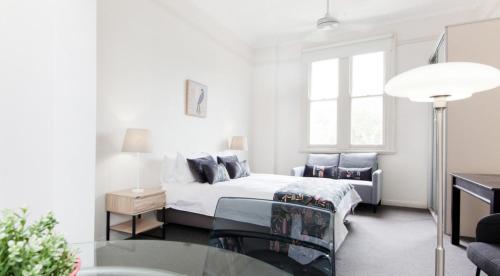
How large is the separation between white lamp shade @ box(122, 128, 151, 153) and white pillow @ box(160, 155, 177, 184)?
585mm

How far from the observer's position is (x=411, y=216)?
402 centimetres

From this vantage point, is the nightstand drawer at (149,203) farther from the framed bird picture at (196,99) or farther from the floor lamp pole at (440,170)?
the floor lamp pole at (440,170)

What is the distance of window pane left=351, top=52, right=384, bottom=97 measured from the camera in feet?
15.9

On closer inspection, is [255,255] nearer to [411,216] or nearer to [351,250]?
[351,250]

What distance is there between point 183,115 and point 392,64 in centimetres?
375

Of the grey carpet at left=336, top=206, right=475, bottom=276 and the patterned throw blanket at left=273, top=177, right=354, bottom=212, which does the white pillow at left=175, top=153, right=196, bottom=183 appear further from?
the grey carpet at left=336, top=206, right=475, bottom=276

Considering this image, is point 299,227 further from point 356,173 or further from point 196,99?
point 356,173

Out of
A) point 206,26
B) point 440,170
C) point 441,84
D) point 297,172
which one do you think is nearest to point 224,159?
point 297,172

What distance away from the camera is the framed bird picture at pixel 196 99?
3.95 m

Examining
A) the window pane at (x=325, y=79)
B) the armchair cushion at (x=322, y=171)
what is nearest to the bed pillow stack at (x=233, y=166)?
the armchair cushion at (x=322, y=171)

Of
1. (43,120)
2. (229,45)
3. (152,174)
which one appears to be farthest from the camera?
(229,45)

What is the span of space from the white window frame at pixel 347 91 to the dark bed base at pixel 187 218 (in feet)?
9.63

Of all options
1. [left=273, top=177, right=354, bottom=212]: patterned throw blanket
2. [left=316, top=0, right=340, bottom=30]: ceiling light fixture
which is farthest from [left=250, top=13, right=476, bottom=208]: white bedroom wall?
[left=273, top=177, right=354, bottom=212]: patterned throw blanket

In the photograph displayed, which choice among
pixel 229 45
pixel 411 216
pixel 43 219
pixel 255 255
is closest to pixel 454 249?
pixel 411 216
